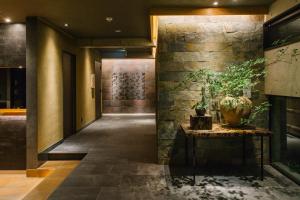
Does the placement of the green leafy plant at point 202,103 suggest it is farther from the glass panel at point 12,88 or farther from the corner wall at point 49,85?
the glass panel at point 12,88

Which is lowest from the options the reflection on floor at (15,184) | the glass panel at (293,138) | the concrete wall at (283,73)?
the reflection on floor at (15,184)

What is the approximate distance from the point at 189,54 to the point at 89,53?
19.5 ft

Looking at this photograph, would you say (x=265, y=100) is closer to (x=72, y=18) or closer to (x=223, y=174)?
(x=223, y=174)

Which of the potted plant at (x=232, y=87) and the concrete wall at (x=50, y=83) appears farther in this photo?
the concrete wall at (x=50, y=83)

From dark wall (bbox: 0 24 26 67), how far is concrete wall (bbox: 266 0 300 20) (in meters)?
4.35

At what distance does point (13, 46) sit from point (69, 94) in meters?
2.51

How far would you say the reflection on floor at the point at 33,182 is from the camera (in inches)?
183

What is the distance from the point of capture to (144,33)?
803 cm


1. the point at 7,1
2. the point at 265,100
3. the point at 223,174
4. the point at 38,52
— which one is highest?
the point at 7,1

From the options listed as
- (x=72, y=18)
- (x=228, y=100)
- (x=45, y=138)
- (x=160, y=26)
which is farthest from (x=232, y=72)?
(x=45, y=138)

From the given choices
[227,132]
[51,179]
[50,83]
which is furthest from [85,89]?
[227,132]

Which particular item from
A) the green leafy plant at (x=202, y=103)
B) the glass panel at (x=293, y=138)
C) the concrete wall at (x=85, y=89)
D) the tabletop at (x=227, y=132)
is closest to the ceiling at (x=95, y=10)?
the green leafy plant at (x=202, y=103)

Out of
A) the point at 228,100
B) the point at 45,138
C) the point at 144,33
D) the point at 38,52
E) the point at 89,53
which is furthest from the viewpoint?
the point at 89,53

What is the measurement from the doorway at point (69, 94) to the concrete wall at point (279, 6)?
4.92m
